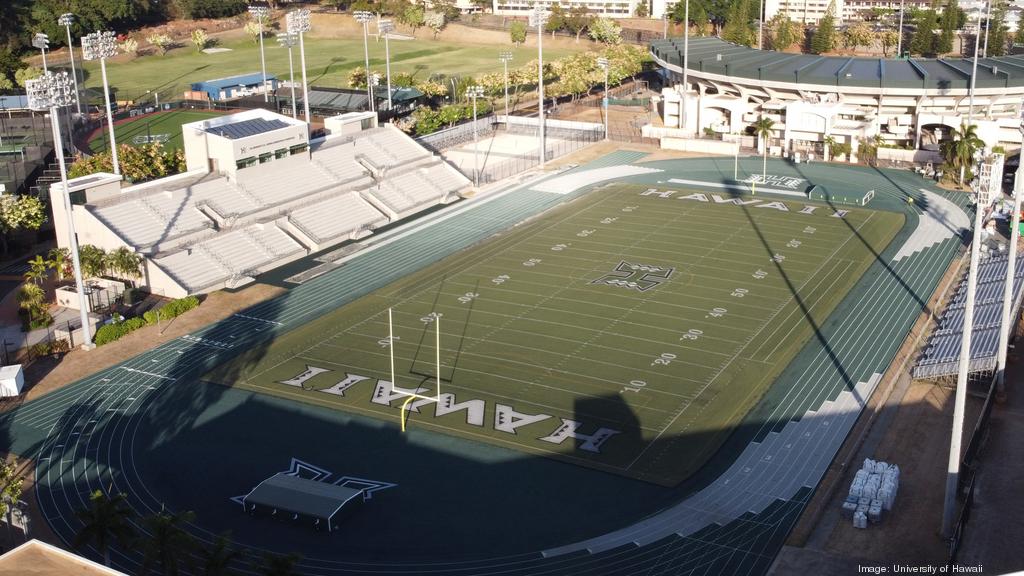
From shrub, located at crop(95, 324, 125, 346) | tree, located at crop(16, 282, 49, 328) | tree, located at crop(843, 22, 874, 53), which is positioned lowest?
shrub, located at crop(95, 324, 125, 346)

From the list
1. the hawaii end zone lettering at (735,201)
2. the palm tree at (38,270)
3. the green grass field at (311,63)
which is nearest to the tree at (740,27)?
the green grass field at (311,63)

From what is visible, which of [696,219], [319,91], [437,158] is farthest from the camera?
[319,91]

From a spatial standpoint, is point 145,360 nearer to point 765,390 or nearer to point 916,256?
point 765,390

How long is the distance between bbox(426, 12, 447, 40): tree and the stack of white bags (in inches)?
4724

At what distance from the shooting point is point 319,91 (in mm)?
97875

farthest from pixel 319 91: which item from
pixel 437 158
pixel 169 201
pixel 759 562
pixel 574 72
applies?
pixel 759 562

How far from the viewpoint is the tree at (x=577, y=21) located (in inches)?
5394

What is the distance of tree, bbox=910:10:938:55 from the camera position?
11712cm

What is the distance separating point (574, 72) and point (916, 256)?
48.4m

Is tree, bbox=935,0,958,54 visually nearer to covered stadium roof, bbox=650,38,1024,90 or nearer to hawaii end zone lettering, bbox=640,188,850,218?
covered stadium roof, bbox=650,38,1024,90

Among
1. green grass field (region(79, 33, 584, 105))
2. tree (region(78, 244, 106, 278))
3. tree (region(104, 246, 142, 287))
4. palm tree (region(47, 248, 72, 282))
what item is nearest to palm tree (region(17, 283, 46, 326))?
palm tree (region(47, 248, 72, 282))

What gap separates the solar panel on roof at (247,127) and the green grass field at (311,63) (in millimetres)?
46827

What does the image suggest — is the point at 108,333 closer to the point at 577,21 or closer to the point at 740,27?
the point at 740,27

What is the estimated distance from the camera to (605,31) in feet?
429
